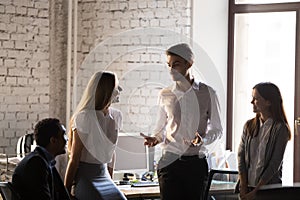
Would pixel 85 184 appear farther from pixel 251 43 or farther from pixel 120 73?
pixel 251 43

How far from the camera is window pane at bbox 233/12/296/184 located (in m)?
6.30

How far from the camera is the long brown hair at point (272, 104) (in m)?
3.81

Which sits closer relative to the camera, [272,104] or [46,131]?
[46,131]

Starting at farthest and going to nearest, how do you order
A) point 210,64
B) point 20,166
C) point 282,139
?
1. point 210,64
2. point 282,139
3. point 20,166

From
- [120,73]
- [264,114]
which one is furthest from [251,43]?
[264,114]

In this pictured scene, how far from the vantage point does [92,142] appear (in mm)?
3832

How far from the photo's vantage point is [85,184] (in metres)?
3.86

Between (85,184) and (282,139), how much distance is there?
1.10 m

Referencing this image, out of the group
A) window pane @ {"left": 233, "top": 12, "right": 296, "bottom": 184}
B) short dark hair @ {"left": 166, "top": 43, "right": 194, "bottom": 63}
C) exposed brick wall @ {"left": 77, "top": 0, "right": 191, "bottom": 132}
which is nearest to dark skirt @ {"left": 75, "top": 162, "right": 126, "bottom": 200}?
short dark hair @ {"left": 166, "top": 43, "right": 194, "bottom": 63}

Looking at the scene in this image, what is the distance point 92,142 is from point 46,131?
0.27 metres

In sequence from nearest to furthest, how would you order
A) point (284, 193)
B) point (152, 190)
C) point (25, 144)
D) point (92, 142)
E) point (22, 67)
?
1. point (284, 193)
2. point (92, 142)
3. point (152, 190)
4. point (25, 144)
5. point (22, 67)

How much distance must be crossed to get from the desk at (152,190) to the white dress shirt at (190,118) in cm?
33

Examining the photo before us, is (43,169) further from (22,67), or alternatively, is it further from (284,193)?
(22,67)

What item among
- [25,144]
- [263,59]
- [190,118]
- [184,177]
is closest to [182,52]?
[190,118]
